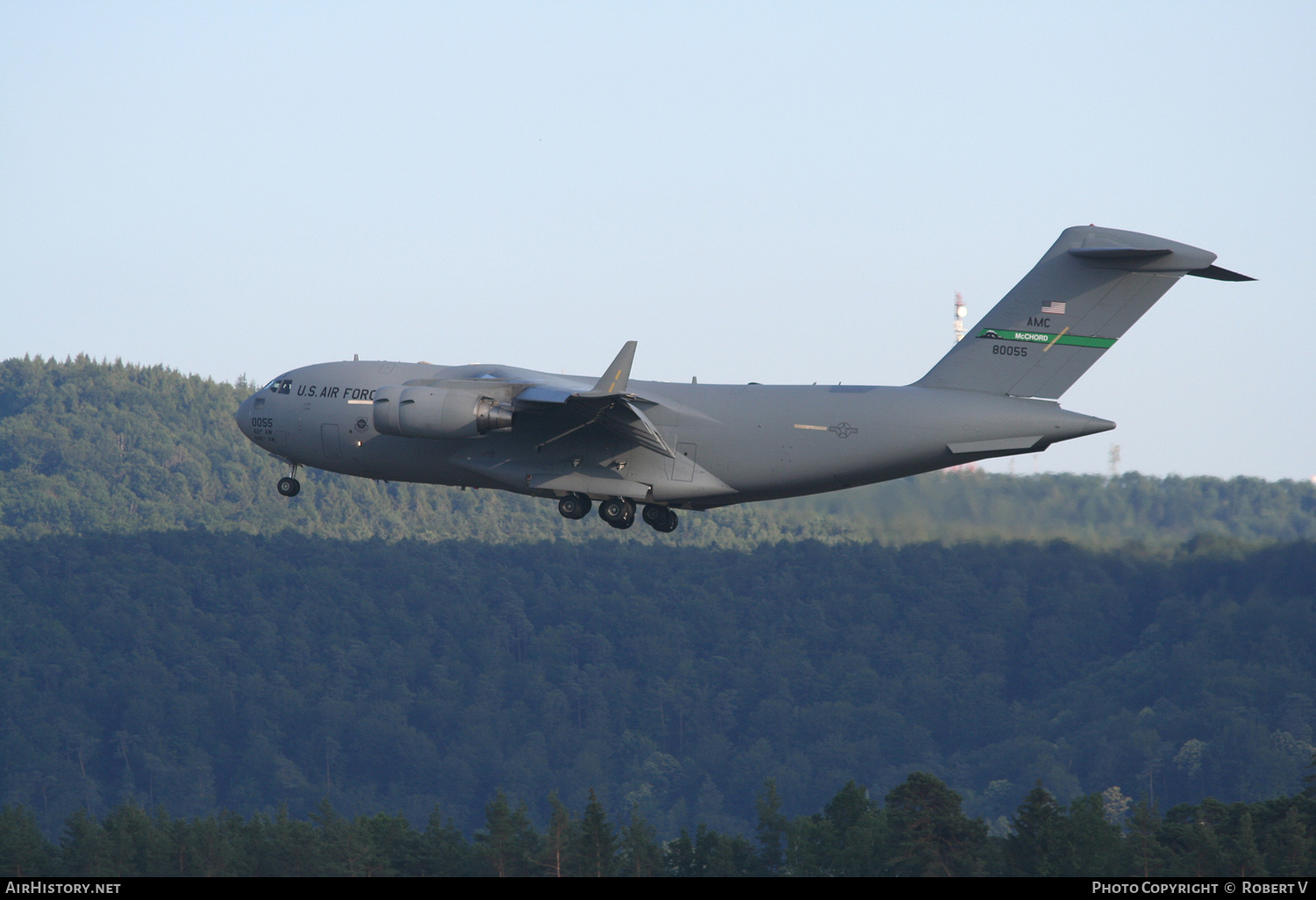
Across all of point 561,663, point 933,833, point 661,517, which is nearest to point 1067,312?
point 661,517

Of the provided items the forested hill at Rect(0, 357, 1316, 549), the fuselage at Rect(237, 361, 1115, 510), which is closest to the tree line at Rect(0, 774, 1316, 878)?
the forested hill at Rect(0, 357, 1316, 549)

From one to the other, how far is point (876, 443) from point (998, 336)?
2592 millimetres

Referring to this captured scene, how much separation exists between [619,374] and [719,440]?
2.49 m

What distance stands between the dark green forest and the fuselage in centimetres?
4655

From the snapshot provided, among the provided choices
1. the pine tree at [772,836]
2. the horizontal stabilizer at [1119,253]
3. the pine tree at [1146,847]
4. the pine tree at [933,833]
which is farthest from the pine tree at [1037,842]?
the horizontal stabilizer at [1119,253]

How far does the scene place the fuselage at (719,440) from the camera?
24703 millimetres

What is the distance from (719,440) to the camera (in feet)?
84.1

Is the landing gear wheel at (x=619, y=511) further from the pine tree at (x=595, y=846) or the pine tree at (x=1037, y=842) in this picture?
the pine tree at (x=1037, y=842)

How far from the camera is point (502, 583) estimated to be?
115 metres

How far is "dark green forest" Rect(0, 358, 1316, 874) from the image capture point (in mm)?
90438

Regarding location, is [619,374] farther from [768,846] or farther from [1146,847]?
[768,846]
